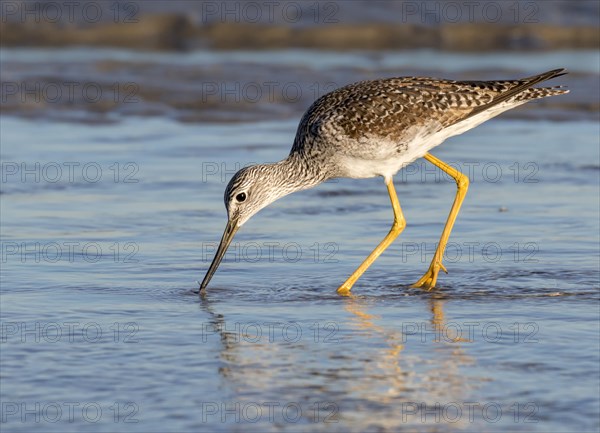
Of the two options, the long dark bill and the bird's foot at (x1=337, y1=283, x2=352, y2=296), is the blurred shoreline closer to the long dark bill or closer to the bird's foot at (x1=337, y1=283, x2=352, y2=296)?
the long dark bill

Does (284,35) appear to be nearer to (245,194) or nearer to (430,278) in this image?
(245,194)

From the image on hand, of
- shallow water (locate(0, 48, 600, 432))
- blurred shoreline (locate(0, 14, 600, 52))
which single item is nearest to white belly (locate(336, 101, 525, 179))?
shallow water (locate(0, 48, 600, 432))

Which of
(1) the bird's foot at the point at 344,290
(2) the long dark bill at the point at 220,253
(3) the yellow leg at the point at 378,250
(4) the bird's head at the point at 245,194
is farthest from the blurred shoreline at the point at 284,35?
(1) the bird's foot at the point at 344,290

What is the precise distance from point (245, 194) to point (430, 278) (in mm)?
1527

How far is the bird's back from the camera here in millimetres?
9492

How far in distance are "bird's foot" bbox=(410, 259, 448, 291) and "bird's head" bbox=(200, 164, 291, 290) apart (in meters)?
1.34

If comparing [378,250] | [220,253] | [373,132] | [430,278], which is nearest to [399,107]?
[373,132]

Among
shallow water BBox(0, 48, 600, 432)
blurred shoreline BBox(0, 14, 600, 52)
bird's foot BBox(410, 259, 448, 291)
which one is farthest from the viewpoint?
blurred shoreline BBox(0, 14, 600, 52)

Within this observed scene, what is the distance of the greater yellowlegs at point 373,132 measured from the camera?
31.1ft

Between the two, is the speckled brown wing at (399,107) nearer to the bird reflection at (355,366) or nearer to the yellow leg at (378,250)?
the yellow leg at (378,250)

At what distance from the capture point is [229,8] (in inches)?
994

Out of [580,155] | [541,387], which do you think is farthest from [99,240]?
[580,155]

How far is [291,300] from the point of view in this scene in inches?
350

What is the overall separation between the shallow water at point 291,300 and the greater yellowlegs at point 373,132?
59cm
